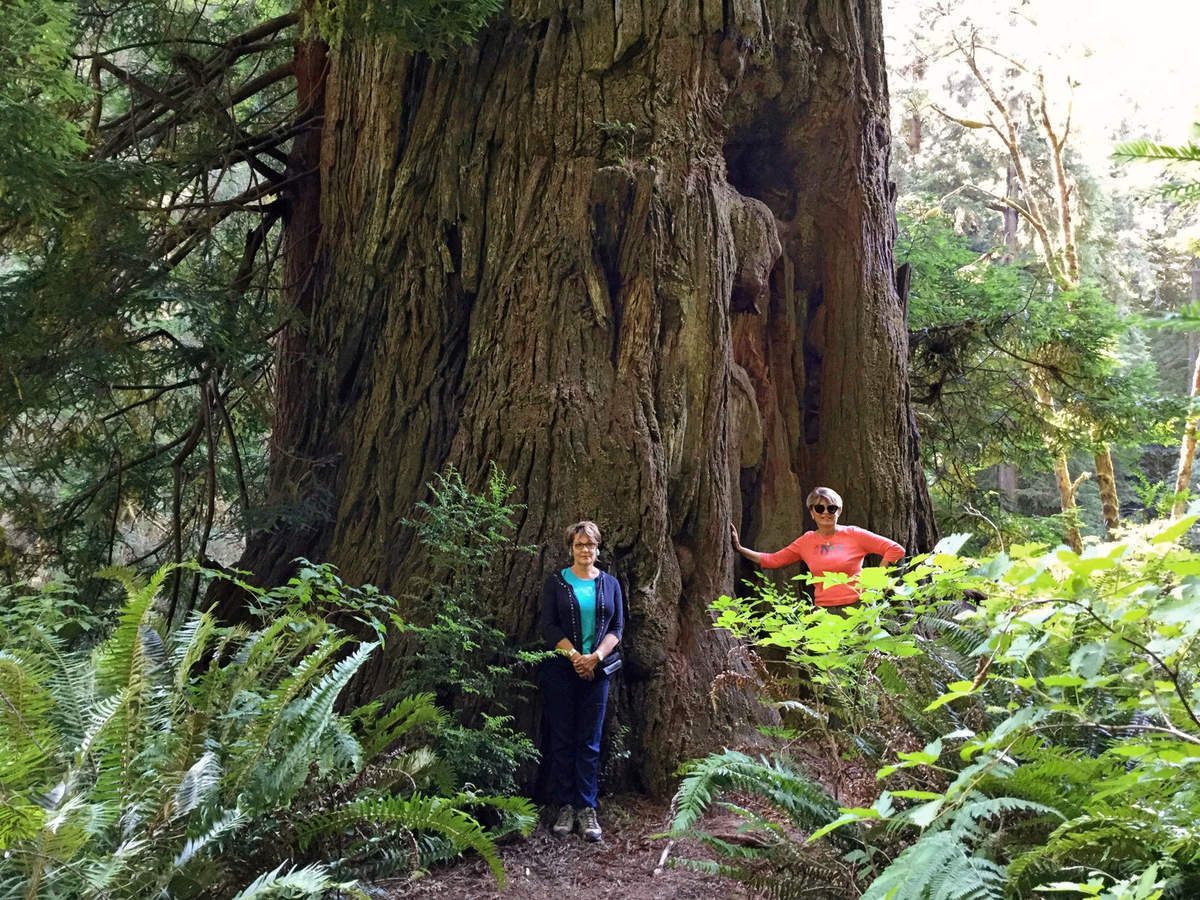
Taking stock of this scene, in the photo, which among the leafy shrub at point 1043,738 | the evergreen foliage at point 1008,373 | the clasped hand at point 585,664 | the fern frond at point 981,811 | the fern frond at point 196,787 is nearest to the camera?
the leafy shrub at point 1043,738

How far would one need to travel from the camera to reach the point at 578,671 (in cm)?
518

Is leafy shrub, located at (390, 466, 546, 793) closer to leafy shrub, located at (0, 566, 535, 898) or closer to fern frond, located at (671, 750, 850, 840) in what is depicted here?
leafy shrub, located at (0, 566, 535, 898)

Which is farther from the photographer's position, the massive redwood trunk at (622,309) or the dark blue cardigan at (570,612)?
the massive redwood trunk at (622,309)

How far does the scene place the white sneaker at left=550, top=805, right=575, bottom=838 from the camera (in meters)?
5.05

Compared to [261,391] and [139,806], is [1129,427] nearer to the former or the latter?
[261,391]

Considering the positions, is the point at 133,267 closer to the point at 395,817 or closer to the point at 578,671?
the point at 578,671

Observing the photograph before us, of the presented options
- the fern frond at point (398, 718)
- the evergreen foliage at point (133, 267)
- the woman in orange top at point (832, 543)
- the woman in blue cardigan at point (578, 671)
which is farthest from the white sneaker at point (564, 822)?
the evergreen foliage at point (133, 267)

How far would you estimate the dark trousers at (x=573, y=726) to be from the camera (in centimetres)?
518

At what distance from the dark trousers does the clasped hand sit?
85 mm

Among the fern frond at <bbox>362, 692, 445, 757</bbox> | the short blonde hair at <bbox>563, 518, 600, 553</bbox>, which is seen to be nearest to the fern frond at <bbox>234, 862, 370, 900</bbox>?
the fern frond at <bbox>362, 692, 445, 757</bbox>

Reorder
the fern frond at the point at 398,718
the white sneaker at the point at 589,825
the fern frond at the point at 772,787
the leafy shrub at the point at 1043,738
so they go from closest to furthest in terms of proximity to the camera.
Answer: the leafy shrub at the point at 1043,738, the fern frond at the point at 772,787, the fern frond at the point at 398,718, the white sneaker at the point at 589,825

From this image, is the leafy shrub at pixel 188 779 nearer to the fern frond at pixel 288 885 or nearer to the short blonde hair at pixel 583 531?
the fern frond at pixel 288 885

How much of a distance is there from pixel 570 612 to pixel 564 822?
3.43 ft

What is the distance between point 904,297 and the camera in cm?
846
